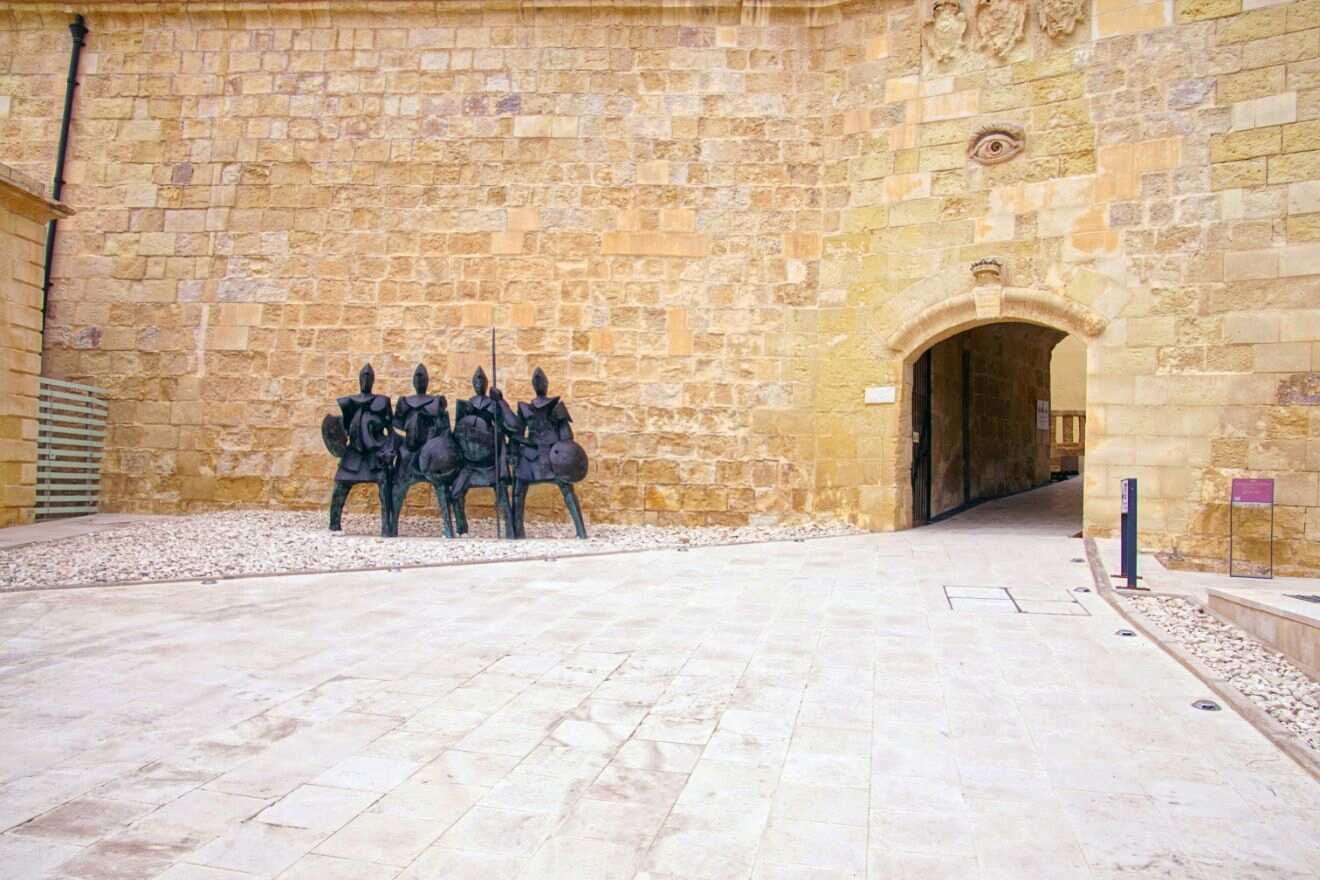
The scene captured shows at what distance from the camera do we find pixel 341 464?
8180 millimetres

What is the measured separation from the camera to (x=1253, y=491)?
7.08 m

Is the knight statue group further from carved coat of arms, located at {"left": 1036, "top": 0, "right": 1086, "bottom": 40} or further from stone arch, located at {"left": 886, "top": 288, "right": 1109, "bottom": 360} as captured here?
carved coat of arms, located at {"left": 1036, "top": 0, "right": 1086, "bottom": 40}

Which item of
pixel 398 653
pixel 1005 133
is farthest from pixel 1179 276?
pixel 398 653

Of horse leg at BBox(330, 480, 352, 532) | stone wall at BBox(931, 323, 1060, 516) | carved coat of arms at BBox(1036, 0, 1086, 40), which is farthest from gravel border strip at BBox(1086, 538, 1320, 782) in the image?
horse leg at BBox(330, 480, 352, 532)

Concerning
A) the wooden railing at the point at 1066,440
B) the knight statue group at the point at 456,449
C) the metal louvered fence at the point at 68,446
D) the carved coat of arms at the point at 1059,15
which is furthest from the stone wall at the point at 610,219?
the wooden railing at the point at 1066,440

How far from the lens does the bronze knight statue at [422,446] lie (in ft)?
26.0

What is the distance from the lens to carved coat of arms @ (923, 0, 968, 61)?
868cm

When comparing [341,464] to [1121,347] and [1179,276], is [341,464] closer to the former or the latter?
[1121,347]

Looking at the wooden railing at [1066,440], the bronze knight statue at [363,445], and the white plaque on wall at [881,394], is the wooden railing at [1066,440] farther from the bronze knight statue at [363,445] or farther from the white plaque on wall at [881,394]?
the bronze knight statue at [363,445]

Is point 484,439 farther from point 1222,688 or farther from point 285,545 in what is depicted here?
point 1222,688

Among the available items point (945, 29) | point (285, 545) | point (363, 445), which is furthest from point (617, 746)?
point (945, 29)

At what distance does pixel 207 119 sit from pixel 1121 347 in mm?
9683

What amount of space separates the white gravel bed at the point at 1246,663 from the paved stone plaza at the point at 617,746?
283mm

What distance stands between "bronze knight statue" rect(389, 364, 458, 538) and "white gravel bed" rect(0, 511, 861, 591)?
0.35 metres
